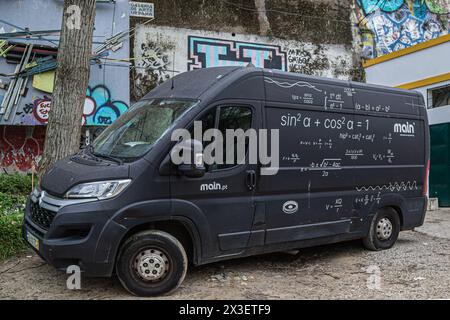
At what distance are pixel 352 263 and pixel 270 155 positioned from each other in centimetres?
210

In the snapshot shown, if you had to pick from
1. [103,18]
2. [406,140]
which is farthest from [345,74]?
[406,140]

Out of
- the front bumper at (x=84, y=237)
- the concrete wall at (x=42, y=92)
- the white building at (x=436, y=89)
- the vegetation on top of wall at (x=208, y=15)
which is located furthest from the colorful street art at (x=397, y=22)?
the front bumper at (x=84, y=237)

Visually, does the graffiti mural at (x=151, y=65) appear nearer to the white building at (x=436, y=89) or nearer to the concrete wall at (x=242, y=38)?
the concrete wall at (x=242, y=38)

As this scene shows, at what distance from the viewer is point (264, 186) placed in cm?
557

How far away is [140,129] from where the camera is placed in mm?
5270

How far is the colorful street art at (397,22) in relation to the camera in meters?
18.3

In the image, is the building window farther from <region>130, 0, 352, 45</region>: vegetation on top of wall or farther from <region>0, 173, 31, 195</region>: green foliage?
<region>0, 173, 31, 195</region>: green foliage

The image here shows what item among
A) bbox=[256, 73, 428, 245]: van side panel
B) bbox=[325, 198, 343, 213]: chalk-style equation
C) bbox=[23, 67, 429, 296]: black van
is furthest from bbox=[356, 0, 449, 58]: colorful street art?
bbox=[325, 198, 343, 213]: chalk-style equation

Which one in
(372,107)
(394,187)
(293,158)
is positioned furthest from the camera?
(394,187)

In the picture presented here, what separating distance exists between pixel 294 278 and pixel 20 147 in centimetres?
1059

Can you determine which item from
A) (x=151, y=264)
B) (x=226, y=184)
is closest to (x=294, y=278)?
(x=226, y=184)

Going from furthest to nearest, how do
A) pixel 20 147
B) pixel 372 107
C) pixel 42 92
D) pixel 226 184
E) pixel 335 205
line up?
pixel 20 147
pixel 42 92
pixel 372 107
pixel 335 205
pixel 226 184

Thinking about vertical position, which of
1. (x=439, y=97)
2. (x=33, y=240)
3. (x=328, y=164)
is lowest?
(x=33, y=240)

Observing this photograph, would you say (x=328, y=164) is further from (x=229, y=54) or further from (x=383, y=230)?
(x=229, y=54)
